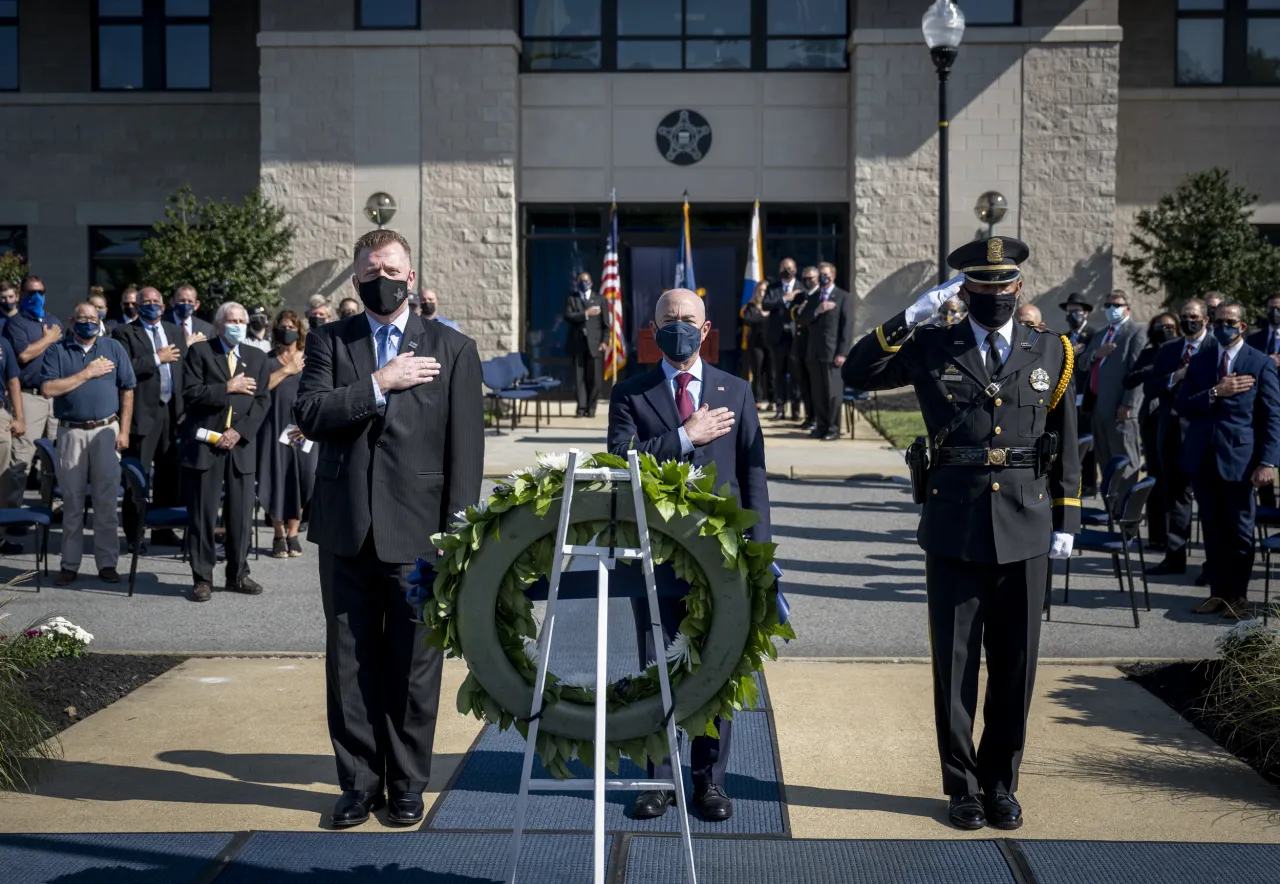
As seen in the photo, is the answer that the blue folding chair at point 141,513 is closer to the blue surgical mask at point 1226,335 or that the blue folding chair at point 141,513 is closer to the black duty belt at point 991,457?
the black duty belt at point 991,457

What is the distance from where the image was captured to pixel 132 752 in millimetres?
6648

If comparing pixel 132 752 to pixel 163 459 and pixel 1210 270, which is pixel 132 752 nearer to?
pixel 163 459

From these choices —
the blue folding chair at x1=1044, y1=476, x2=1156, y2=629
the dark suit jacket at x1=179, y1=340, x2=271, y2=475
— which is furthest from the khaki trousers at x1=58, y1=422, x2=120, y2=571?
the blue folding chair at x1=1044, y1=476, x2=1156, y2=629

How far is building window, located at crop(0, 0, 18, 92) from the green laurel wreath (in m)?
24.8

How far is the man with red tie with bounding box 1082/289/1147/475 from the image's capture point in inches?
585

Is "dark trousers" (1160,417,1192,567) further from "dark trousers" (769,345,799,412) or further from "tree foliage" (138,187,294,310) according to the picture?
"tree foliage" (138,187,294,310)

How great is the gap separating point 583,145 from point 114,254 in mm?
8793

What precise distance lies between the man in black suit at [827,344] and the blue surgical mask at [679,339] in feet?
44.0

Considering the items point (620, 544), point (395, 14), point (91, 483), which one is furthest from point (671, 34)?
point (620, 544)

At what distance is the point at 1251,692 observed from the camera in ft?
22.1

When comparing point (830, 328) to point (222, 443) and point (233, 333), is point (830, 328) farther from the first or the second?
point (222, 443)

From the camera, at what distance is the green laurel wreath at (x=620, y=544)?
4645mm

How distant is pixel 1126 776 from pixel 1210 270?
18139 millimetres

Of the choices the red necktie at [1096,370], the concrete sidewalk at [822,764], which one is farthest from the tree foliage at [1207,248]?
the concrete sidewalk at [822,764]
